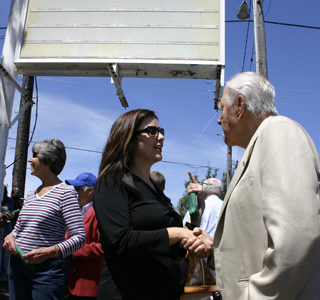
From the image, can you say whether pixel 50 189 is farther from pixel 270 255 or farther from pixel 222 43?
pixel 222 43

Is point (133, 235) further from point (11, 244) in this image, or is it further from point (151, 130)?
point (11, 244)

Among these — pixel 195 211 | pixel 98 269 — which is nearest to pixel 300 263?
pixel 195 211

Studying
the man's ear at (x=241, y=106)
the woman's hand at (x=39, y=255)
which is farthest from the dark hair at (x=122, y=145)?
the woman's hand at (x=39, y=255)

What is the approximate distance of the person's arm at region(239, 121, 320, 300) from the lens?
3.54 feet

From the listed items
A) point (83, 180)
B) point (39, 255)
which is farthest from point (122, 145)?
point (83, 180)

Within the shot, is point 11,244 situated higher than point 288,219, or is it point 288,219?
point 288,219

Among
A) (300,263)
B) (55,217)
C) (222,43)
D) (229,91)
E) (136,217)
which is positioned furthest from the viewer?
(222,43)

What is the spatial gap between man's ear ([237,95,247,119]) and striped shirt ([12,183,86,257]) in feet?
5.04

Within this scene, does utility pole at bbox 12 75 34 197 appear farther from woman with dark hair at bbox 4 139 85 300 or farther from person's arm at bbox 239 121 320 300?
person's arm at bbox 239 121 320 300

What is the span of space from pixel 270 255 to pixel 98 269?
211cm

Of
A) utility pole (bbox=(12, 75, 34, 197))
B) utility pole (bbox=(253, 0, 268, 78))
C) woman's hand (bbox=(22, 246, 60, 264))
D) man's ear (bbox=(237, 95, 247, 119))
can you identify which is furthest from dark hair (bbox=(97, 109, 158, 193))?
utility pole (bbox=(12, 75, 34, 197))

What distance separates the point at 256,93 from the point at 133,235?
0.86m

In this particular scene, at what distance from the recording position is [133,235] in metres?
1.64

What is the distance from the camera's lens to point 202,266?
2.17 metres
